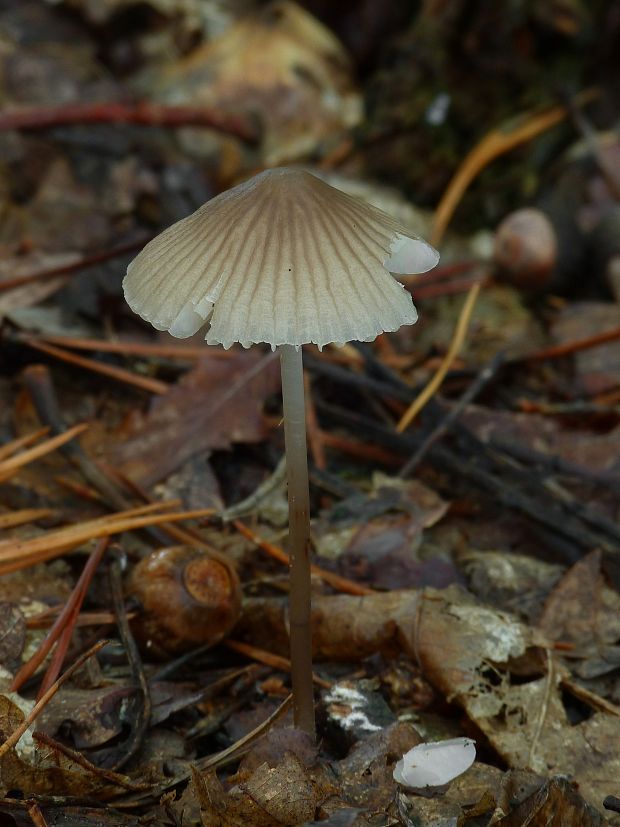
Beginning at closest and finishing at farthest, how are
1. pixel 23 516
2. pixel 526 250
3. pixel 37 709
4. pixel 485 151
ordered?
1. pixel 37 709
2. pixel 23 516
3. pixel 526 250
4. pixel 485 151

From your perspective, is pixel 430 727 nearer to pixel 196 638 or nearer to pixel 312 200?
pixel 196 638

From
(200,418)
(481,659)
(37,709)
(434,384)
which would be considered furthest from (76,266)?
(481,659)

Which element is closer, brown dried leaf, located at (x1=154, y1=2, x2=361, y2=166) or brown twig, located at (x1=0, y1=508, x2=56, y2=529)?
brown twig, located at (x1=0, y1=508, x2=56, y2=529)

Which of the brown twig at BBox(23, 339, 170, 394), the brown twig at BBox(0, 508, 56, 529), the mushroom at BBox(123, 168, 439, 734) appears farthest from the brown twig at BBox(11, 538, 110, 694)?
the brown twig at BBox(23, 339, 170, 394)

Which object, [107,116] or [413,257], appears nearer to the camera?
[413,257]

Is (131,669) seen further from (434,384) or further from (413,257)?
(434,384)

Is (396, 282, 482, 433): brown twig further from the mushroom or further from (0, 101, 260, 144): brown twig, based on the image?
(0, 101, 260, 144): brown twig

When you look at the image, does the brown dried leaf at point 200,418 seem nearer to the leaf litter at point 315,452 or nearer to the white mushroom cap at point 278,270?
the leaf litter at point 315,452
